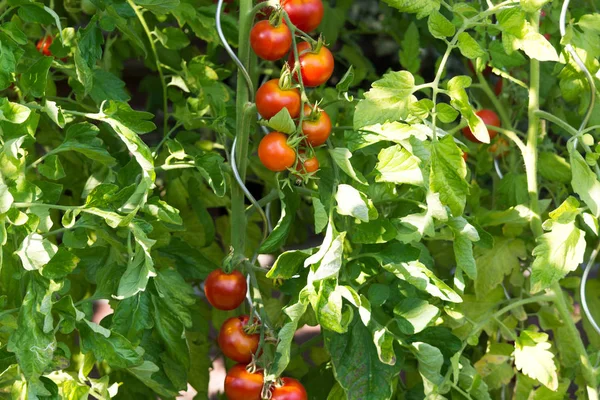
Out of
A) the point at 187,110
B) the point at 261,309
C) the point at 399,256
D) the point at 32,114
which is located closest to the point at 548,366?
the point at 399,256

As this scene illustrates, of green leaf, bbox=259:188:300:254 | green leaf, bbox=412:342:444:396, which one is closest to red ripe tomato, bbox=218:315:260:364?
green leaf, bbox=259:188:300:254

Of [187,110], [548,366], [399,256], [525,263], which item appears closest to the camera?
[399,256]

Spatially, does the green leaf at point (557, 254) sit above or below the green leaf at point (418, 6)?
below

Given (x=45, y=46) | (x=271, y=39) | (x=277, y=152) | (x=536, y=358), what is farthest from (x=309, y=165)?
(x=45, y=46)

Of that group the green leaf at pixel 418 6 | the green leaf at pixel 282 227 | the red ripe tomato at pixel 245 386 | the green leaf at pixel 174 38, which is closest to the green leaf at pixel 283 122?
the green leaf at pixel 282 227

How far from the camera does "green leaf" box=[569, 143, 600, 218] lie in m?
1.05

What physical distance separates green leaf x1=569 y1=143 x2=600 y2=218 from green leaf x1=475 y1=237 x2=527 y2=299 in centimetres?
29

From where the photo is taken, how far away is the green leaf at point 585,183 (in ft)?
3.46

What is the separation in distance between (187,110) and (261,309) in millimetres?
360

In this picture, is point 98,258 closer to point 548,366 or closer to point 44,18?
point 44,18

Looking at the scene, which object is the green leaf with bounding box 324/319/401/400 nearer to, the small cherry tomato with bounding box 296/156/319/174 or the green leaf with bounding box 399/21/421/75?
the small cherry tomato with bounding box 296/156/319/174

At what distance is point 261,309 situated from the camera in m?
1.13

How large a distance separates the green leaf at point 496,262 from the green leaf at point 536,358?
0.44 feet

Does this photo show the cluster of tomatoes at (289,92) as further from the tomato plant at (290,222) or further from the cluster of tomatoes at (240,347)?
the cluster of tomatoes at (240,347)
